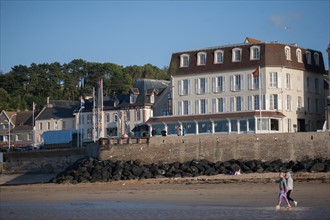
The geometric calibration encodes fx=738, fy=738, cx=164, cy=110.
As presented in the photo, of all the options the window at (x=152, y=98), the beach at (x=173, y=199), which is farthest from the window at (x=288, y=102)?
the window at (x=152, y=98)

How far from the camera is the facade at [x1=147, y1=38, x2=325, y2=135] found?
6412 centimetres

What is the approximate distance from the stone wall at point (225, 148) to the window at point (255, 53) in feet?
39.8

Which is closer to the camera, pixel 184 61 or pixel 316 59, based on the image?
pixel 316 59

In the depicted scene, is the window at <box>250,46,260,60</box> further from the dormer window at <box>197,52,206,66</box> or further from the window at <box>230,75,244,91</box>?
the dormer window at <box>197,52,206,66</box>

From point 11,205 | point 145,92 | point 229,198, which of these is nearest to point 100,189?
point 11,205

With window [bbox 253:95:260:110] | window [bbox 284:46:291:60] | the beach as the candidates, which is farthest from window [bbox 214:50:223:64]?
the beach

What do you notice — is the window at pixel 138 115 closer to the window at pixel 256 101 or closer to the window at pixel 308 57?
the window at pixel 256 101

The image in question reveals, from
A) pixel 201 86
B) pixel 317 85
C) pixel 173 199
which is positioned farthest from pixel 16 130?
pixel 173 199

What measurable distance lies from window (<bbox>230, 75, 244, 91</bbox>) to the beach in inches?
708

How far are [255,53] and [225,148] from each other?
1329 centimetres

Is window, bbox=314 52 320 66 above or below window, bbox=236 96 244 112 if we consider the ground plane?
above

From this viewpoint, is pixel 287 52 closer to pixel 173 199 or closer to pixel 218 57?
pixel 218 57

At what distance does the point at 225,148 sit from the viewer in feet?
186

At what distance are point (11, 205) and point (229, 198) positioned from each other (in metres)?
12.1
